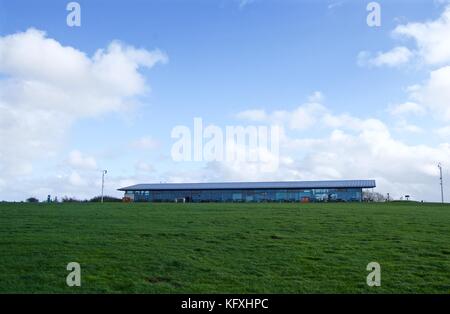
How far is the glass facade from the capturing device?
106500 mm

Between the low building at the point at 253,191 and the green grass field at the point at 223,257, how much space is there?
78.9 m

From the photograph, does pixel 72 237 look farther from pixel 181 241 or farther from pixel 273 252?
pixel 273 252

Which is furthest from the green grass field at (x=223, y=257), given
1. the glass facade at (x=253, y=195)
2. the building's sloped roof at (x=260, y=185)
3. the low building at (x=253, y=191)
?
the building's sloped roof at (x=260, y=185)

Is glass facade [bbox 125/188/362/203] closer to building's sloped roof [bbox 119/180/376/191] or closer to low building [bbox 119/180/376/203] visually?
low building [bbox 119/180/376/203]

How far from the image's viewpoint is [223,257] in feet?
59.2

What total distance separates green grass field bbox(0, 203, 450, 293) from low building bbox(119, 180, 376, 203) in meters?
78.9

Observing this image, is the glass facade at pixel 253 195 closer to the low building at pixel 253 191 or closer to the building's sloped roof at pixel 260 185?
the low building at pixel 253 191

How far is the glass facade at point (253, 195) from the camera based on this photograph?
349 feet

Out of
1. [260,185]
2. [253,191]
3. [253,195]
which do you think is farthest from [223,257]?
[260,185]

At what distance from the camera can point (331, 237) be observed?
2284 cm

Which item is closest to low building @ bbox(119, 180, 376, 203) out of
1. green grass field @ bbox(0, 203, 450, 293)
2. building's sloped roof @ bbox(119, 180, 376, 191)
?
building's sloped roof @ bbox(119, 180, 376, 191)

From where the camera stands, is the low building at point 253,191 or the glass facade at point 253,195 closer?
the glass facade at point 253,195

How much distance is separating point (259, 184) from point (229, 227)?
9114cm

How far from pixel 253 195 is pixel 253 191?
129 cm
